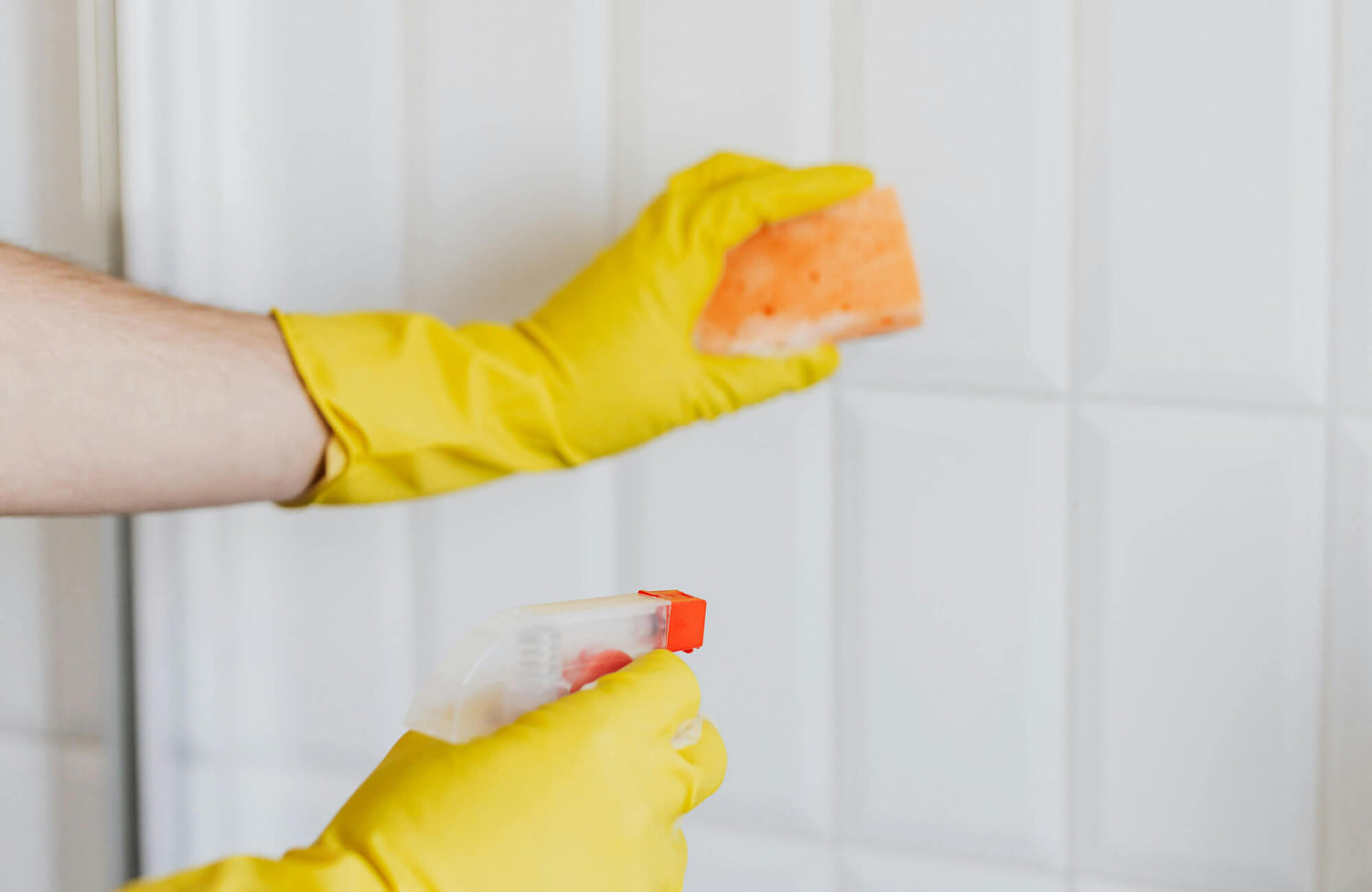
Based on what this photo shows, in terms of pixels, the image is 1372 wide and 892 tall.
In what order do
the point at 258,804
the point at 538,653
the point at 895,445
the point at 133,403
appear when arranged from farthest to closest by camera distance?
1. the point at 258,804
2. the point at 895,445
3. the point at 133,403
4. the point at 538,653

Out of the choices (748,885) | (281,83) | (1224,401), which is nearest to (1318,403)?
(1224,401)

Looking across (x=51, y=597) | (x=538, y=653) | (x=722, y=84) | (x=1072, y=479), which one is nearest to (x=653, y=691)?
(x=538, y=653)

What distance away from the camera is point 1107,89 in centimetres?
79

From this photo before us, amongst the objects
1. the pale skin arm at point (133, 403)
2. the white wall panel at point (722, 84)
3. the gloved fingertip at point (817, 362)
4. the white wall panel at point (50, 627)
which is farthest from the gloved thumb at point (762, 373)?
the white wall panel at point (50, 627)

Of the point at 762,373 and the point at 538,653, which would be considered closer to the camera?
the point at 538,653

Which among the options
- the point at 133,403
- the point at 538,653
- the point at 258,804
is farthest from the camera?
the point at 258,804

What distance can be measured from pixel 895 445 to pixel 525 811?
15.3 inches

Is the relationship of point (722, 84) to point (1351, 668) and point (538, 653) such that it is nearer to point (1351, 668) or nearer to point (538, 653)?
point (538, 653)

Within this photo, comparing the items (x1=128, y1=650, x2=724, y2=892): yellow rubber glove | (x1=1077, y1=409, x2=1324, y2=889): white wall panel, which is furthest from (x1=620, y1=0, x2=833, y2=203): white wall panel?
(x1=128, y1=650, x2=724, y2=892): yellow rubber glove

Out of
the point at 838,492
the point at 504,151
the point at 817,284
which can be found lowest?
the point at 838,492

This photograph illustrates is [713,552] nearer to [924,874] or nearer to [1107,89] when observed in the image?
[924,874]

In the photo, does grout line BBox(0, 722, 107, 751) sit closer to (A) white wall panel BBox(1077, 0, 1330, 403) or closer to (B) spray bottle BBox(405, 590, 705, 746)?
(B) spray bottle BBox(405, 590, 705, 746)

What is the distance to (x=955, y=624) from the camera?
2.86ft

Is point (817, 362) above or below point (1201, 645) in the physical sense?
above
